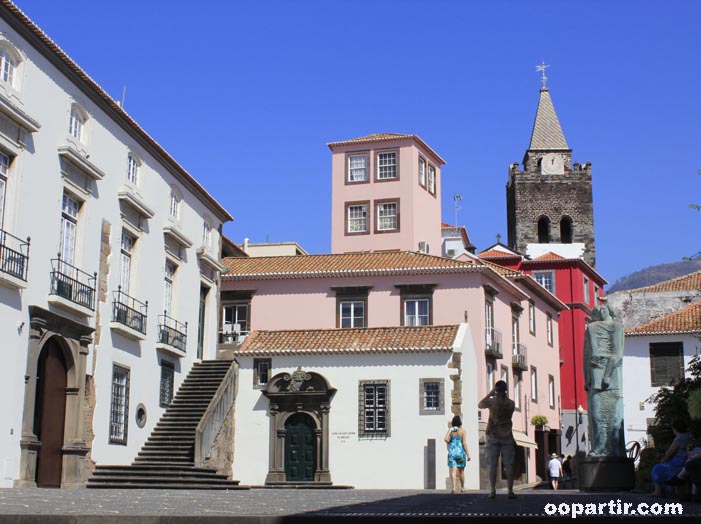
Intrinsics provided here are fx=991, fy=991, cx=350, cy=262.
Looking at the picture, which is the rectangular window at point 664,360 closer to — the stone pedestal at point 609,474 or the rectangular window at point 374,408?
the rectangular window at point 374,408

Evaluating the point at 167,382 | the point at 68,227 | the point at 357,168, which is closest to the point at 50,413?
the point at 68,227

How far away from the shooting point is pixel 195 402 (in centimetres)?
3125

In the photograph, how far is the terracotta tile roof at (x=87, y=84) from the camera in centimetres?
2172

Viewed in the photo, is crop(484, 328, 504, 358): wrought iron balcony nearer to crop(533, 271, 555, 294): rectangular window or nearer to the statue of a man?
the statue of a man

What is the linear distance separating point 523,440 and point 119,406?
63.7 feet

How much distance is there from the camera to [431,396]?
31.3 meters

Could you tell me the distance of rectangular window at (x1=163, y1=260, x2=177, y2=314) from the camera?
31.3 m

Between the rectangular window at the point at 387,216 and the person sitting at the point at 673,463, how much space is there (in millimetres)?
33050

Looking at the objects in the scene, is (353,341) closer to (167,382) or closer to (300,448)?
(300,448)

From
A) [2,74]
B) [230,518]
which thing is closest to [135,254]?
[2,74]

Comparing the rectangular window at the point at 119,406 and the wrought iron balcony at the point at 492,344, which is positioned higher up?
the wrought iron balcony at the point at 492,344

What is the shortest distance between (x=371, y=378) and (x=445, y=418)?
272cm

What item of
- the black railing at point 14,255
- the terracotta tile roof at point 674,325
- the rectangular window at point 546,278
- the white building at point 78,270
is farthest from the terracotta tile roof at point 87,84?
the rectangular window at point 546,278

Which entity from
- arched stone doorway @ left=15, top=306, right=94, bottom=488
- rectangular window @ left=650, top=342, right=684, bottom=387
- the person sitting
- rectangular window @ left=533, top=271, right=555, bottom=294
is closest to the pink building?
rectangular window @ left=650, top=342, right=684, bottom=387
